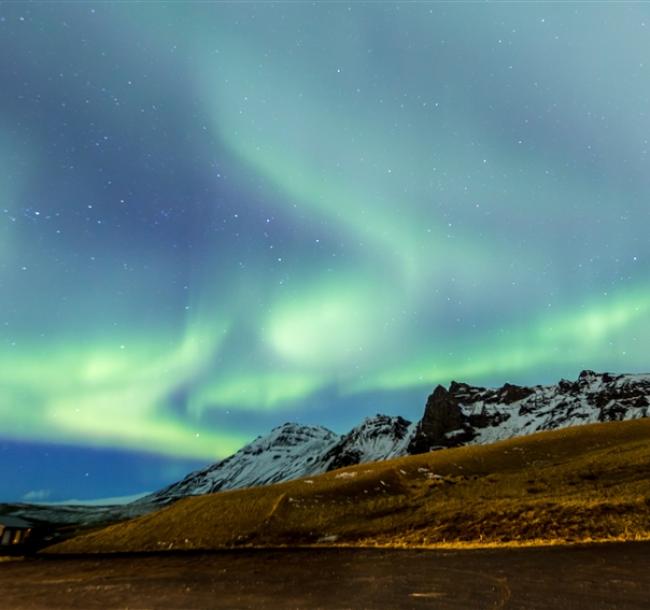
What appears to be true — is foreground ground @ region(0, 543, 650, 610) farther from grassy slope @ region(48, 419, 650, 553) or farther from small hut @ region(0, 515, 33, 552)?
small hut @ region(0, 515, 33, 552)

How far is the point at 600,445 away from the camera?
75.1 metres

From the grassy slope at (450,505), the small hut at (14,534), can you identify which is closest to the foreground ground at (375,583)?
the grassy slope at (450,505)

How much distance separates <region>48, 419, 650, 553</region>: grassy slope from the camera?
3831 centimetres

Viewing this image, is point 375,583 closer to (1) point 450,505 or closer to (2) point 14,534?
(1) point 450,505

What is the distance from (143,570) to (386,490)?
113ft

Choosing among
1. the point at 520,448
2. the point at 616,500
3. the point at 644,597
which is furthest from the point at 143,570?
the point at 520,448

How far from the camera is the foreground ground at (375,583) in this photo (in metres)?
19.9

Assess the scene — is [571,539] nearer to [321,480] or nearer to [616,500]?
Result: [616,500]

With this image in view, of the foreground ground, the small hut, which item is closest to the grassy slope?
the foreground ground

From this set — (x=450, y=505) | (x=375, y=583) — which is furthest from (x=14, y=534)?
(x=375, y=583)

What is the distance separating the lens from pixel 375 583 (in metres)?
24.7

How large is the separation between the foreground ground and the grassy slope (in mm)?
6603

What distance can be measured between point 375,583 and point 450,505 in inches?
1123

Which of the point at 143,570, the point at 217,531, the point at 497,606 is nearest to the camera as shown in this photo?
the point at 497,606
